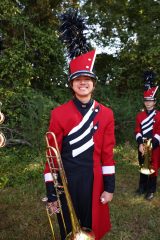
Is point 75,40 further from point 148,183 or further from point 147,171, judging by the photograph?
point 148,183

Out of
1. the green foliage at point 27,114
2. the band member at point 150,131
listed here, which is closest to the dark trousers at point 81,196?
the band member at point 150,131

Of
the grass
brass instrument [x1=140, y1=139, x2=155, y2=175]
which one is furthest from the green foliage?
brass instrument [x1=140, y1=139, x2=155, y2=175]

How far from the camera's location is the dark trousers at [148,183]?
599cm

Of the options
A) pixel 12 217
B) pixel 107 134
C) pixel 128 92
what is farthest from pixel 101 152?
pixel 128 92

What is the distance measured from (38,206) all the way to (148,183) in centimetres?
196

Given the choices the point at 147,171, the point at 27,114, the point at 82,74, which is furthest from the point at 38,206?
the point at 27,114

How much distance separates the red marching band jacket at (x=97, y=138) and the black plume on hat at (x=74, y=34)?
51 cm

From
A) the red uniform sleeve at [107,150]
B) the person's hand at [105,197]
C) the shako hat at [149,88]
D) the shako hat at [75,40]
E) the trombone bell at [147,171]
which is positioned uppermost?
the shako hat at [75,40]

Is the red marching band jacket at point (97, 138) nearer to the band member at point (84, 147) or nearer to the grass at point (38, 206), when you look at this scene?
the band member at point (84, 147)

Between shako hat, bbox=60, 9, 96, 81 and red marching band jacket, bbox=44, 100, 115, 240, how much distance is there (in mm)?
333

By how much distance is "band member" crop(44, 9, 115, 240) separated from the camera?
3.09 metres

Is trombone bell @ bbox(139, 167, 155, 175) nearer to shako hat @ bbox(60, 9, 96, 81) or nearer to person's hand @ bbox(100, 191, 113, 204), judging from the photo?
person's hand @ bbox(100, 191, 113, 204)

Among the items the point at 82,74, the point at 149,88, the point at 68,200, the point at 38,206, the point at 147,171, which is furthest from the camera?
the point at 149,88

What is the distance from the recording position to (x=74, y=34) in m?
3.28
